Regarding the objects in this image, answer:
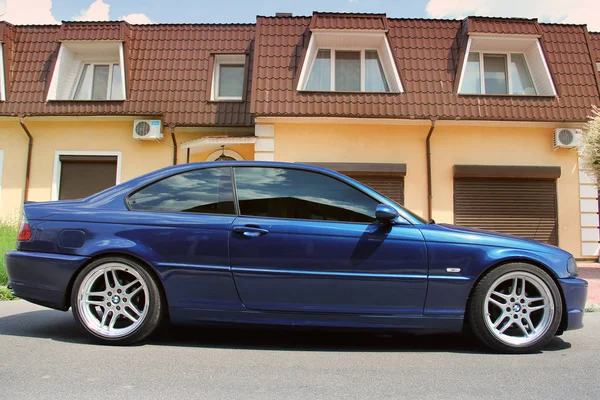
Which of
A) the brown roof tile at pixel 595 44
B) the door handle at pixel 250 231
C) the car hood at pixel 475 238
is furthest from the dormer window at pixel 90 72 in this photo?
the brown roof tile at pixel 595 44

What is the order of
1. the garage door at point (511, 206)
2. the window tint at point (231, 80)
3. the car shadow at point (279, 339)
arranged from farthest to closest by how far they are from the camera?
the window tint at point (231, 80), the garage door at point (511, 206), the car shadow at point (279, 339)

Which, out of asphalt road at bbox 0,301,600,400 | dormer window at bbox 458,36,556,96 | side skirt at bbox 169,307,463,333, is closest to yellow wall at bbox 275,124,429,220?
dormer window at bbox 458,36,556,96

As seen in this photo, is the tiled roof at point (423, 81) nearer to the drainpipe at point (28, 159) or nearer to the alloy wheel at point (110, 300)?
the drainpipe at point (28, 159)

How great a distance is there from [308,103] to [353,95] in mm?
1129

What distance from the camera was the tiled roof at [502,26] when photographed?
11.0 meters

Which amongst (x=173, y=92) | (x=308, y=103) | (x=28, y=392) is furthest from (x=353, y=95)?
(x=28, y=392)

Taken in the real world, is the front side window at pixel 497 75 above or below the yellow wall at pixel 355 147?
above

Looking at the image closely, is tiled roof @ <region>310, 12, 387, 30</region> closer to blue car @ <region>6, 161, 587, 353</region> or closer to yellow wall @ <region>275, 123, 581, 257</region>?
yellow wall @ <region>275, 123, 581, 257</region>

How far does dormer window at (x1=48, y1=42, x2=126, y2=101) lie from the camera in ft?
38.7

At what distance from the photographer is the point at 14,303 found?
5723mm

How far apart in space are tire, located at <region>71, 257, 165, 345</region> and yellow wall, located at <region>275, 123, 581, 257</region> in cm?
740

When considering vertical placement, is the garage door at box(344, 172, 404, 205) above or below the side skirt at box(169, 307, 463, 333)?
above

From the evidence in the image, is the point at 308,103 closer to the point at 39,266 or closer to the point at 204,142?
the point at 204,142

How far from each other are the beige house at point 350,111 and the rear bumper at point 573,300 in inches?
279
